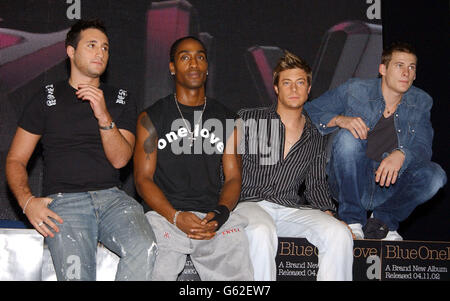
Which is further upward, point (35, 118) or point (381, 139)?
point (35, 118)

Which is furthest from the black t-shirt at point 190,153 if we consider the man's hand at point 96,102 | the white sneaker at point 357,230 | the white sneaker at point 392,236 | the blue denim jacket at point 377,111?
the white sneaker at point 392,236

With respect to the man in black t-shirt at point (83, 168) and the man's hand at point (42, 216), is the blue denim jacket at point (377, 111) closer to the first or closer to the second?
the man in black t-shirt at point (83, 168)

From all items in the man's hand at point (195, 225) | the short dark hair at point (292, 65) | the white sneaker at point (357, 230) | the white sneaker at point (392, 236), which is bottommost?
the white sneaker at point (392, 236)

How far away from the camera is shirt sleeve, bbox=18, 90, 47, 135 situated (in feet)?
10.3

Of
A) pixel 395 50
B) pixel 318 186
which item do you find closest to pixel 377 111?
pixel 395 50

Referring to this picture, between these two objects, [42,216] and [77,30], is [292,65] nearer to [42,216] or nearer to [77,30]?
[77,30]

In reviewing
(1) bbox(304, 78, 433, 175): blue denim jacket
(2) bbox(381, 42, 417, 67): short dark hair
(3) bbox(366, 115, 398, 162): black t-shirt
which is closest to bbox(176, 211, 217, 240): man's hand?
(1) bbox(304, 78, 433, 175): blue denim jacket

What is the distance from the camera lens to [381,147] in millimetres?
3822

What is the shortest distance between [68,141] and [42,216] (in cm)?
51

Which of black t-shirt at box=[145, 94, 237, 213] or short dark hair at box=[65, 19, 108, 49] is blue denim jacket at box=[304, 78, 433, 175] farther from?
short dark hair at box=[65, 19, 108, 49]

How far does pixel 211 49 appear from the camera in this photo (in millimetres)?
4938

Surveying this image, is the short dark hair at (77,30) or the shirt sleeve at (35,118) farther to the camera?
the short dark hair at (77,30)

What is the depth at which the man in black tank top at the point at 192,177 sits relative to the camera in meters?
3.04

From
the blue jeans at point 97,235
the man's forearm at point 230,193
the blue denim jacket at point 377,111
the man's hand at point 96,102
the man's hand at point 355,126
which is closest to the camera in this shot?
the blue jeans at point 97,235
